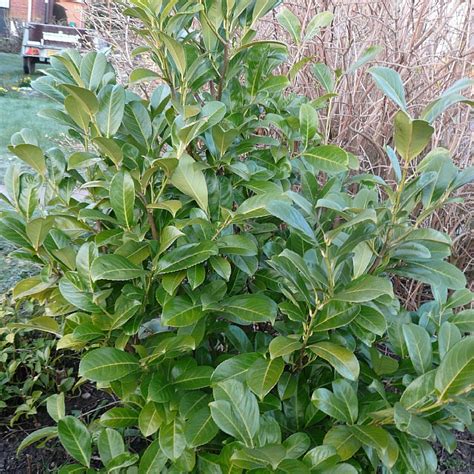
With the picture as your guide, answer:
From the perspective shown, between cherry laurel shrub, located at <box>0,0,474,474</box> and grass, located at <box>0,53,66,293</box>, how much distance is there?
5.92 ft

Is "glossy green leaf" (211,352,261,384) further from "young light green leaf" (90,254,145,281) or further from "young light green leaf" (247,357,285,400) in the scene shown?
"young light green leaf" (90,254,145,281)

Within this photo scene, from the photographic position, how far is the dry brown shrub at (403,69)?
2244mm

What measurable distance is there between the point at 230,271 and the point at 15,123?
22.5 feet

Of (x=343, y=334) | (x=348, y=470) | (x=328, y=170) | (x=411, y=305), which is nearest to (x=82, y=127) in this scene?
(x=328, y=170)

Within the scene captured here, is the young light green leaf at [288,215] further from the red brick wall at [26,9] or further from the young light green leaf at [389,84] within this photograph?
the red brick wall at [26,9]

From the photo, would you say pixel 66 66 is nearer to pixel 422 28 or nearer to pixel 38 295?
pixel 38 295

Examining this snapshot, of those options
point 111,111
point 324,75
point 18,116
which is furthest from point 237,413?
point 18,116

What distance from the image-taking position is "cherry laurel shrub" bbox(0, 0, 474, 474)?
1075 millimetres

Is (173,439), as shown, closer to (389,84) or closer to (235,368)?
(235,368)

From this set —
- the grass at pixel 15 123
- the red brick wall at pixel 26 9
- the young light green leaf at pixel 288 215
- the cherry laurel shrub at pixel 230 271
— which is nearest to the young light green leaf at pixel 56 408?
Result: the cherry laurel shrub at pixel 230 271

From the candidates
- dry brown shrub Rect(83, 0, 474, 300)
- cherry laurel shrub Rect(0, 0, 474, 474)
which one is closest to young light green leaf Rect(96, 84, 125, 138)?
cherry laurel shrub Rect(0, 0, 474, 474)

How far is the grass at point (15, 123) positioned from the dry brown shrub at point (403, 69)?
1.78 m

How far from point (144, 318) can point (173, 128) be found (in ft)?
1.67

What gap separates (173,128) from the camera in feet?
4.13
